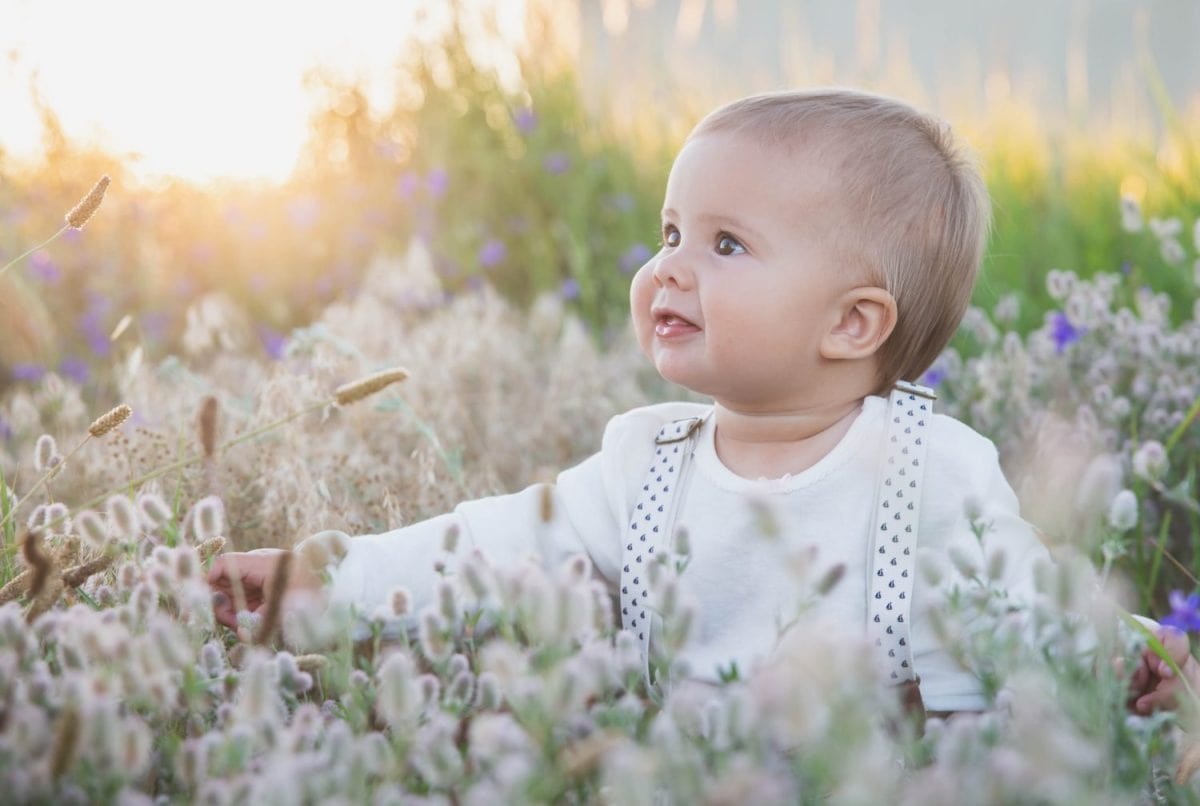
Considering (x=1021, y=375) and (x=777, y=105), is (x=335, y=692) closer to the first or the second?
(x=777, y=105)

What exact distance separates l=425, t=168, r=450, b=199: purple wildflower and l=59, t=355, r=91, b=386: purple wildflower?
5.19ft

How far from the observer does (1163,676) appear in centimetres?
189

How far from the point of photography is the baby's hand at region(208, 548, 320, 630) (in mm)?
2021

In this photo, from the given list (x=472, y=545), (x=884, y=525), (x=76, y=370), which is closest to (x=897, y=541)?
(x=884, y=525)

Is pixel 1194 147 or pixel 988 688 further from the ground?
pixel 1194 147

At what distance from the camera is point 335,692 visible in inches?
73.1

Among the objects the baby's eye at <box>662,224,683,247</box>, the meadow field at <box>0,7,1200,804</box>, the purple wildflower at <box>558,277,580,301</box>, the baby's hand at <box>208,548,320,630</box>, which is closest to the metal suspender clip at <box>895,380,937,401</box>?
the meadow field at <box>0,7,1200,804</box>

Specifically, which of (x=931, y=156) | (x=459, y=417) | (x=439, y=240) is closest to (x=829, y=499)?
(x=931, y=156)

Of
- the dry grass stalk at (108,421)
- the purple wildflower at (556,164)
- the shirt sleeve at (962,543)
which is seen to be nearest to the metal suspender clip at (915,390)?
the shirt sleeve at (962,543)

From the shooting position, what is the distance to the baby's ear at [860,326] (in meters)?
2.17

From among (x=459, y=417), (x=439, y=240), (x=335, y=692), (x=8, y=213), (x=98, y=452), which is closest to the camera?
(x=335, y=692)

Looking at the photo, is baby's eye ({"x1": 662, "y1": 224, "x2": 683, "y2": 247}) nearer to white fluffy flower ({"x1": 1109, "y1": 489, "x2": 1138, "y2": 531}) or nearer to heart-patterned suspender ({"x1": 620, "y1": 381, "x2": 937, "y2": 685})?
heart-patterned suspender ({"x1": 620, "y1": 381, "x2": 937, "y2": 685})

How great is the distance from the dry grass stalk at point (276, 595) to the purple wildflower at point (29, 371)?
2831mm

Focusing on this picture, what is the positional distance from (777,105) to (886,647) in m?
0.99
